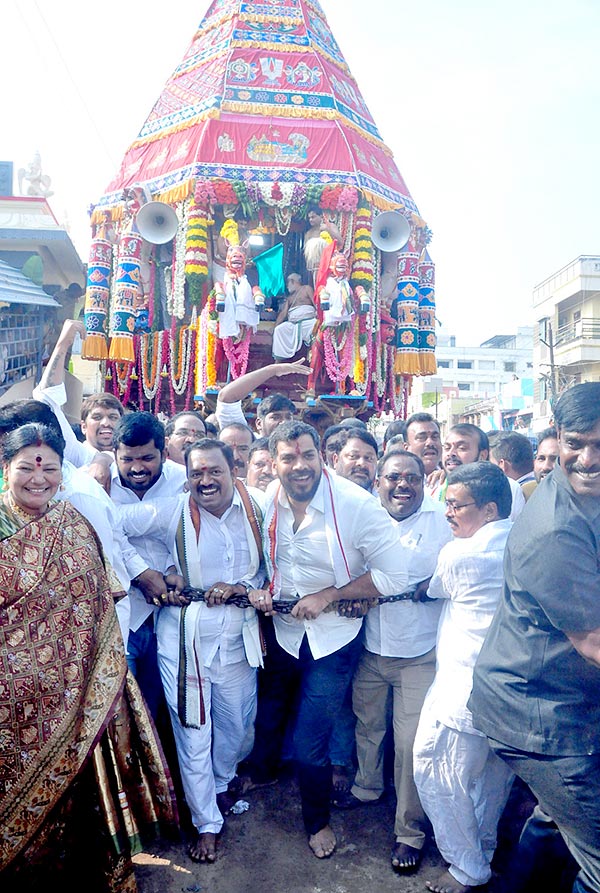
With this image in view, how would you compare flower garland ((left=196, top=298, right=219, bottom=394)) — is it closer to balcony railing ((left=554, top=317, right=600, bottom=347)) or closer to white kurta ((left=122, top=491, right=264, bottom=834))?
white kurta ((left=122, top=491, right=264, bottom=834))

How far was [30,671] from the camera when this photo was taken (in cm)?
234

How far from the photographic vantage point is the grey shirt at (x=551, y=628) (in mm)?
2043

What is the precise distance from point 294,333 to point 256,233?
1.68 m

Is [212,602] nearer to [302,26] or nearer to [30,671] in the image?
[30,671]

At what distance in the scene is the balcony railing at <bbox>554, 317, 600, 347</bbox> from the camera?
25.8m

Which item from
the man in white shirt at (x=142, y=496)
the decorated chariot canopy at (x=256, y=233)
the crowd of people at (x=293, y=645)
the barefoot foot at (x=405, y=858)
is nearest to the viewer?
the crowd of people at (x=293, y=645)

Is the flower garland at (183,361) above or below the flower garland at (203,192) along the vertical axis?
below

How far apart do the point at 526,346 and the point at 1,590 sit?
49605 millimetres

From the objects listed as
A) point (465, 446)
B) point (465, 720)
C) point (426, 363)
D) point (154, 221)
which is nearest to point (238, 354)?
point (154, 221)

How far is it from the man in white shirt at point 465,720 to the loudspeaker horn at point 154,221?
844cm

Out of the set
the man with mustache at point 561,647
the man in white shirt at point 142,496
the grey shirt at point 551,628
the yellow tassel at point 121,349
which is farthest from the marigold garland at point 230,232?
the grey shirt at point 551,628

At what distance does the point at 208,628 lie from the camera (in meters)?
3.11

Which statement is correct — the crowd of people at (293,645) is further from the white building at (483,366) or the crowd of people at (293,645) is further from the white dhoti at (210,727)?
the white building at (483,366)

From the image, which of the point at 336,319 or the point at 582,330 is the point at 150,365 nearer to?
the point at 336,319
